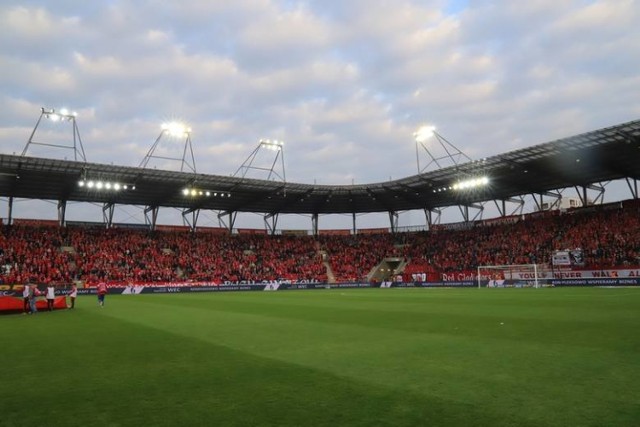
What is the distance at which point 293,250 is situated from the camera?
63.9 metres

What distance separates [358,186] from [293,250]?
14.4 meters

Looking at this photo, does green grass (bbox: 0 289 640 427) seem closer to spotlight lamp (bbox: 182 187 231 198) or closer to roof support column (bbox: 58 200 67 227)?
spotlight lamp (bbox: 182 187 231 198)

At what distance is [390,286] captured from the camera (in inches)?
2093

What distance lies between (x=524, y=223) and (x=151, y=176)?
4204cm

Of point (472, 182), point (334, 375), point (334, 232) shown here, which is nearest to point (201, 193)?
point (334, 232)

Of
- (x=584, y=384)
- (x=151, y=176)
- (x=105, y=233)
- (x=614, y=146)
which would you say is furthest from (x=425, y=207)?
(x=584, y=384)

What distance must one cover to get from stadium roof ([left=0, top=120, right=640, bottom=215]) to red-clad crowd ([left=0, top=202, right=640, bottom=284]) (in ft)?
13.2

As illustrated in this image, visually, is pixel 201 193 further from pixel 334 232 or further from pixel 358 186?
pixel 334 232

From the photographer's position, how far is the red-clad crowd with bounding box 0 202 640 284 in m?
42.7

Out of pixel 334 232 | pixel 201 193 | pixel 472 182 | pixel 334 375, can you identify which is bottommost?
pixel 334 375

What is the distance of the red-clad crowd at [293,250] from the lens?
42.7 m

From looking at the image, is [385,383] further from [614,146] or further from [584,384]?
[614,146]

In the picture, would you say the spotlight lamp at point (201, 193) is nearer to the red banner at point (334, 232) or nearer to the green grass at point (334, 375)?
the red banner at point (334, 232)

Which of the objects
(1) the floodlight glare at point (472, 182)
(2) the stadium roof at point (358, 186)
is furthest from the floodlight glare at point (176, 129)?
(1) the floodlight glare at point (472, 182)
